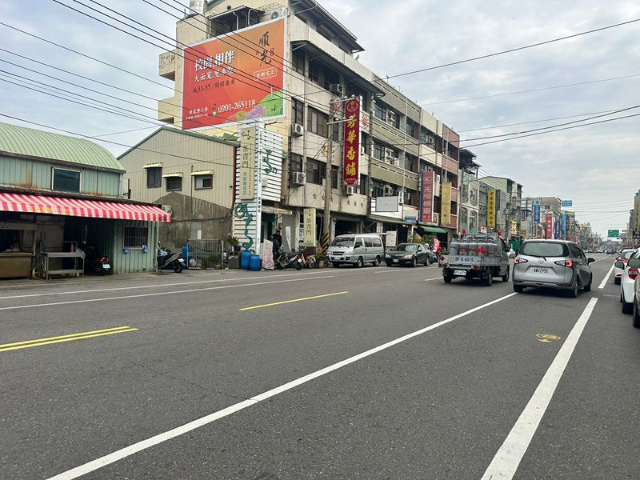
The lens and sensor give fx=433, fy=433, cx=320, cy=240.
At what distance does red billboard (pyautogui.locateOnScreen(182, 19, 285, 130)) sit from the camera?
28344mm

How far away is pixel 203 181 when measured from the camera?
27172 mm

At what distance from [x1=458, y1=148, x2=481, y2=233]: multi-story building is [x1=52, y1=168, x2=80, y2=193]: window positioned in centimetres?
5006

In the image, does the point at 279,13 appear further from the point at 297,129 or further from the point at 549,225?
the point at 549,225

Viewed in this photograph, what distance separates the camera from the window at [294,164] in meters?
27.7

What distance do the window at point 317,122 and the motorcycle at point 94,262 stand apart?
53.8 ft

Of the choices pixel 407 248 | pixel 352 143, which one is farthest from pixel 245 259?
pixel 352 143

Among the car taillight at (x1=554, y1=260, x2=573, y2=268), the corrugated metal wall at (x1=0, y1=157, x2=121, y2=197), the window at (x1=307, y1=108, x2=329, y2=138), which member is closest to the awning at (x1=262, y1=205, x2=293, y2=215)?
the window at (x1=307, y1=108, x2=329, y2=138)

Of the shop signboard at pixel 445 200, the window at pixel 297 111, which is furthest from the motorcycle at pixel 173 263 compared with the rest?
the shop signboard at pixel 445 200

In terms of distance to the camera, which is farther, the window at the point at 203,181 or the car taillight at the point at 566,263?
the window at the point at 203,181

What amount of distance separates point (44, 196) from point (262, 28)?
19386mm

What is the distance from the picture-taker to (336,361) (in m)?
5.59

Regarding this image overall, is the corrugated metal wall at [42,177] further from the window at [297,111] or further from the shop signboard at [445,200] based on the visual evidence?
the shop signboard at [445,200]

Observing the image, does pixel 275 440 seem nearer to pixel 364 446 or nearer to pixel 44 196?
pixel 364 446

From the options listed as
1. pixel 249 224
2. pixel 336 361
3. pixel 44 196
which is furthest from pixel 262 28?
pixel 336 361
